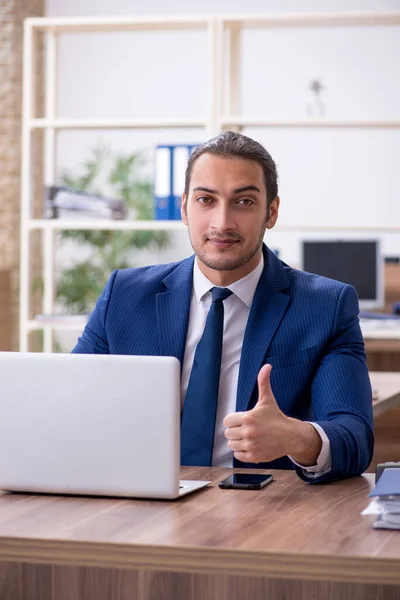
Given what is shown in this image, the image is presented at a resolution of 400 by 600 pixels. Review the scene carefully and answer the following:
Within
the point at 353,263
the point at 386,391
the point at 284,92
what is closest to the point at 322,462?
the point at 386,391

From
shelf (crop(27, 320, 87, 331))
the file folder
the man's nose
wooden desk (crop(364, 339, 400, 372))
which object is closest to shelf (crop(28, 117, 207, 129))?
the file folder

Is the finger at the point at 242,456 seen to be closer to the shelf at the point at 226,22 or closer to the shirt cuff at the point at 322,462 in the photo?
the shirt cuff at the point at 322,462

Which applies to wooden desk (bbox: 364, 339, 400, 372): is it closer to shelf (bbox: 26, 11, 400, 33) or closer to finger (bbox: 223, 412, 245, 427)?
shelf (bbox: 26, 11, 400, 33)

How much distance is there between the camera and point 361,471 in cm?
177

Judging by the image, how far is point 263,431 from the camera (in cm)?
154

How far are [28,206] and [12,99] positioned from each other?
2.39 meters

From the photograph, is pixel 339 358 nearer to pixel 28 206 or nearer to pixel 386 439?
pixel 386 439

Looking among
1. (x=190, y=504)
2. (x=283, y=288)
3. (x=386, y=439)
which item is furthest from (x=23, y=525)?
(x=386, y=439)

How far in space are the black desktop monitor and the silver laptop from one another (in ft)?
13.1

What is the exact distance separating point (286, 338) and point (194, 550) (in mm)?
776

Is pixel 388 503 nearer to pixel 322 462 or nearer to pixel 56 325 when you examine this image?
pixel 322 462

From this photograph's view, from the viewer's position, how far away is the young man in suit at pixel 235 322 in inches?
75.1

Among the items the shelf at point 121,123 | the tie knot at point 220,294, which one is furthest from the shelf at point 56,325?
the tie knot at point 220,294

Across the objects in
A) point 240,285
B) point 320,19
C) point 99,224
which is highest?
point 320,19
